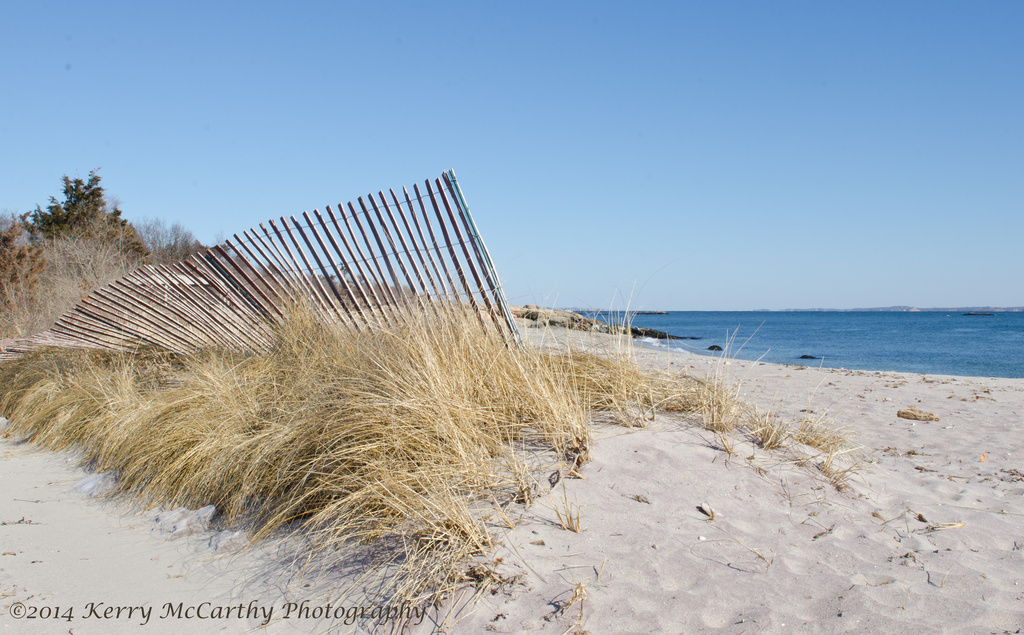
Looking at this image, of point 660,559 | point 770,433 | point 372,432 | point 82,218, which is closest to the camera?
point 660,559

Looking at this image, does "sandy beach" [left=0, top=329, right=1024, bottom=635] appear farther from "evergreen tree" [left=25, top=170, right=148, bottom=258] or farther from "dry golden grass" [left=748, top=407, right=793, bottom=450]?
"evergreen tree" [left=25, top=170, right=148, bottom=258]

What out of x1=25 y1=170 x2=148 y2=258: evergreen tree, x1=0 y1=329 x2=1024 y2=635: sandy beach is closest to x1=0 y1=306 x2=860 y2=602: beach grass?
x1=0 y1=329 x2=1024 y2=635: sandy beach

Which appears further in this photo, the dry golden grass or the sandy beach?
the dry golden grass

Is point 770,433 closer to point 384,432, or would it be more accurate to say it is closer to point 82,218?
point 384,432

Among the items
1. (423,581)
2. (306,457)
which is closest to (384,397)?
(306,457)

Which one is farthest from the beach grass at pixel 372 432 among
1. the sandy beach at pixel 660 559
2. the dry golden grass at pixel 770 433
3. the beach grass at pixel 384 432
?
the dry golden grass at pixel 770 433

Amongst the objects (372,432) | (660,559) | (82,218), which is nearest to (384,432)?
(372,432)

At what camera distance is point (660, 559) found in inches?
90.7

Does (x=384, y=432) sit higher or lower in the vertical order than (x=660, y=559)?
higher

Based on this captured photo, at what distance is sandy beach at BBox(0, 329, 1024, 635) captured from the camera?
2.00 meters

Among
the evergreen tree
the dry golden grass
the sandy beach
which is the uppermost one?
the evergreen tree

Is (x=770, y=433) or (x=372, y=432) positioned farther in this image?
(x=770, y=433)

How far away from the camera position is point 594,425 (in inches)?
136

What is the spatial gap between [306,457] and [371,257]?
271cm
